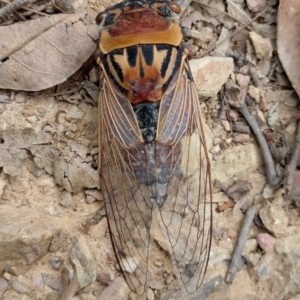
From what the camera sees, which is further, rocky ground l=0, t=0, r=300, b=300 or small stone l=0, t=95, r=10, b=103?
small stone l=0, t=95, r=10, b=103

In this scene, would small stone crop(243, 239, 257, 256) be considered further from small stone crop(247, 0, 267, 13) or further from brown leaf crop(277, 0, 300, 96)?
small stone crop(247, 0, 267, 13)

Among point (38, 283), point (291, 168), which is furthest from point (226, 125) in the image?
point (38, 283)

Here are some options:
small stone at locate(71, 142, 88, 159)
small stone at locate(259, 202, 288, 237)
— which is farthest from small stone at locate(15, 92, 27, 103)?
small stone at locate(259, 202, 288, 237)

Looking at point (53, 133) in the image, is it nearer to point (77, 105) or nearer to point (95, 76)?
point (77, 105)

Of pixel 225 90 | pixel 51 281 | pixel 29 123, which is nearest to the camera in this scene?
pixel 51 281

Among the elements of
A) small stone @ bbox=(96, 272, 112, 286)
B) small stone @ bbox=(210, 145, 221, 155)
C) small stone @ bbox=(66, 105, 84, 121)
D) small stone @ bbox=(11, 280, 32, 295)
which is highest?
small stone @ bbox=(66, 105, 84, 121)

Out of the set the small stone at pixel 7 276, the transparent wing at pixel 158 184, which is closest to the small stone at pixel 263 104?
the transparent wing at pixel 158 184

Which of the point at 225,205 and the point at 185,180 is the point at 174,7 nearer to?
the point at 185,180

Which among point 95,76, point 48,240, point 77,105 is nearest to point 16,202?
point 48,240
